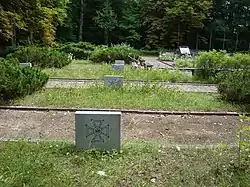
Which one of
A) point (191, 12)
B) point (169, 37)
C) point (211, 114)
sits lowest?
point (211, 114)

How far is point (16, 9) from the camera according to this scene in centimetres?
1449

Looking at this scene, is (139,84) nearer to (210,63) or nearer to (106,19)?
(210,63)

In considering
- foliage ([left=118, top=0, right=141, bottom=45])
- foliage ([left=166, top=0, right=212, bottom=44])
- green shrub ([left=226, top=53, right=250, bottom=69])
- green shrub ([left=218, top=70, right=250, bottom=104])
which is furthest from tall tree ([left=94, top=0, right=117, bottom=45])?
green shrub ([left=218, top=70, right=250, bottom=104])

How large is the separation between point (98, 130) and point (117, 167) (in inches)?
25.3

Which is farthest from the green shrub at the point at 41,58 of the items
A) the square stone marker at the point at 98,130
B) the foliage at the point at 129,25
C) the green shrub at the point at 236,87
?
the foliage at the point at 129,25

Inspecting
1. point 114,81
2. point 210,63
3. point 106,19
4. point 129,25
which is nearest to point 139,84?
point 114,81

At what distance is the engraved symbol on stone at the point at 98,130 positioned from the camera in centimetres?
401

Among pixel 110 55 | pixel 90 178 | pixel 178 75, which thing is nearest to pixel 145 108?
pixel 90 178

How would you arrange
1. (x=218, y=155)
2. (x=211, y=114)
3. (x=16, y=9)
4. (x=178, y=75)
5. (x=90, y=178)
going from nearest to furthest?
(x=90, y=178) < (x=218, y=155) < (x=211, y=114) < (x=178, y=75) < (x=16, y=9)

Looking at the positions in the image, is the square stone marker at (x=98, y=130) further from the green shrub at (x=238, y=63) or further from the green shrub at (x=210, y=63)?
the green shrub at (x=238, y=63)

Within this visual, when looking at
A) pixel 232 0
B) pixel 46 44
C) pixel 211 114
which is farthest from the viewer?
pixel 232 0

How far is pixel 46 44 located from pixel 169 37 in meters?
16.3

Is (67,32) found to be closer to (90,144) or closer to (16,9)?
(16,9)

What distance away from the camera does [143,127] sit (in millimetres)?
5594
